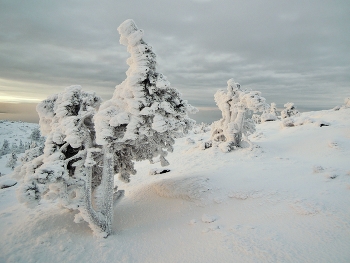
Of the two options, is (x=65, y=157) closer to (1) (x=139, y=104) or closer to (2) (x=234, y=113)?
(1) (x=139, y=104)

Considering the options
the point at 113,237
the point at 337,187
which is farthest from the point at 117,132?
the point at 337,187

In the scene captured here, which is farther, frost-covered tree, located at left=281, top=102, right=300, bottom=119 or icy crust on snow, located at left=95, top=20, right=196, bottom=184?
frost-covered tree, located at left=281, top=102, right=300, bottom=119

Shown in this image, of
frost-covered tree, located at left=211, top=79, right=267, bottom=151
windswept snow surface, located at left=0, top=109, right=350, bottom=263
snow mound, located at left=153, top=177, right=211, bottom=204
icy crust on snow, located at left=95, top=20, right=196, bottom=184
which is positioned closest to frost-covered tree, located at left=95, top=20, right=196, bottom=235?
icy crust on snow, located at left=95, top=20, right=196, bottom=184

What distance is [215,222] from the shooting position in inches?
410

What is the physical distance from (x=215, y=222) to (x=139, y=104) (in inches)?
293

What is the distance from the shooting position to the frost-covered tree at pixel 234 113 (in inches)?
902

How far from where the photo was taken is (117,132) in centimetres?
1030

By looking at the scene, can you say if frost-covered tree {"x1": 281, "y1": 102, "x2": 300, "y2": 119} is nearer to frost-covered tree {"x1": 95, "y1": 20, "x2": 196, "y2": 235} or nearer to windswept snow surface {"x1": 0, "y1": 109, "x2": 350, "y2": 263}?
windswept snow surface {"x1": 0, "y1": 109, "x2": 350, "y2": 263}

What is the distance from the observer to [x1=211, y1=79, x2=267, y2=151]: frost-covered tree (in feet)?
75.2

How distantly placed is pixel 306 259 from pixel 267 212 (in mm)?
3469

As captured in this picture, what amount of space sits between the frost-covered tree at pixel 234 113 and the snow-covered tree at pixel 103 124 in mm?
13749

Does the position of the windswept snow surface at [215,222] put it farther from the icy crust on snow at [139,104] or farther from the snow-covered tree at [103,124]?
the icy crust on snow at [139,104]

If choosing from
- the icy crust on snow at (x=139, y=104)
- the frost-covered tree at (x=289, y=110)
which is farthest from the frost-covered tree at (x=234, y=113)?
the frost-covered tree at (x=289, y=110)

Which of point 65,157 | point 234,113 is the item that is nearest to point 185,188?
point 65,157
